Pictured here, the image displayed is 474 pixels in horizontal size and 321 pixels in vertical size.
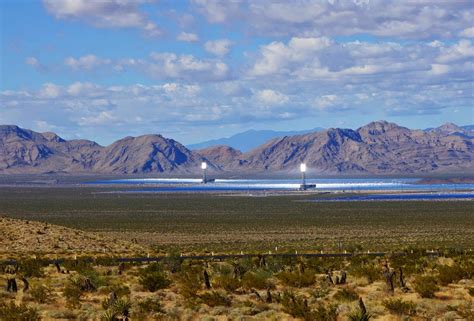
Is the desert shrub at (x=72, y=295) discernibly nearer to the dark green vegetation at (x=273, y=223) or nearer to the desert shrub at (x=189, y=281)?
the desert shrub at (x=189, y=281)

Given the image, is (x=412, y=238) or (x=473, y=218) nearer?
(x=412, y=238)

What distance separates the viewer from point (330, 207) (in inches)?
4936

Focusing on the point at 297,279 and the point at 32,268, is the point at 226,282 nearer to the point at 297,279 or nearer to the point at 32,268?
the point at 297,279

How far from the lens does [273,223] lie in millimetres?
92250

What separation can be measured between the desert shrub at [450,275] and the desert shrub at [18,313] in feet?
50.6

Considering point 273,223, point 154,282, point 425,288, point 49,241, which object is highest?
point 425,288

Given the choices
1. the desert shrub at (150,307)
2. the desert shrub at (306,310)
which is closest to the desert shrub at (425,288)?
the desert shrub at (306,310)

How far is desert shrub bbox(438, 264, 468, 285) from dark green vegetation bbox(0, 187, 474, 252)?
20.5 metres

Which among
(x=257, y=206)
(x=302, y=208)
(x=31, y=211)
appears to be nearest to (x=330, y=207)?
(x=302, y=208)

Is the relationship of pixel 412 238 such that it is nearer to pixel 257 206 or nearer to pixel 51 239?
pixel 51 239

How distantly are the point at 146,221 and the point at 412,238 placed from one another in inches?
1540

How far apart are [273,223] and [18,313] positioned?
2739 inches

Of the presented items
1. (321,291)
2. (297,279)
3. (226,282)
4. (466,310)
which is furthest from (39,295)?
(466,310)

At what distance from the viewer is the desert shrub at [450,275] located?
30219 mm
